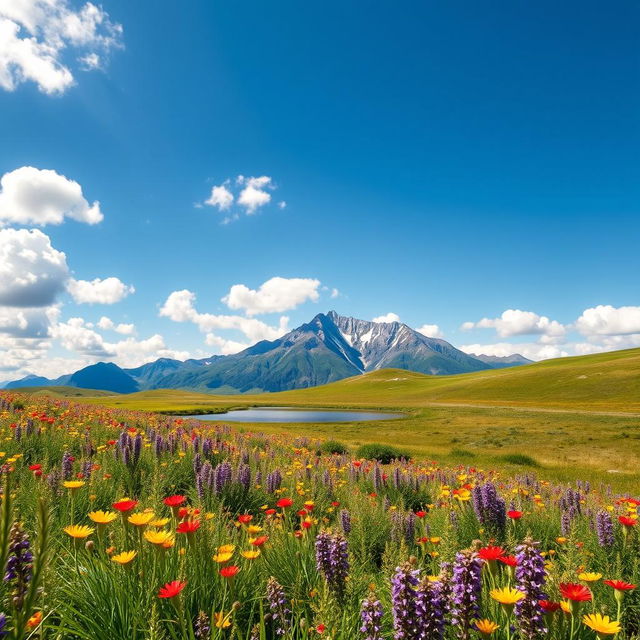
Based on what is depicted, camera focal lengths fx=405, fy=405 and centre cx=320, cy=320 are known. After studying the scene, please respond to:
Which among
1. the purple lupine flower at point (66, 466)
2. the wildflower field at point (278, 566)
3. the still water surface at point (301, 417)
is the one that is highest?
the purple lupine flower at point (66, 466)

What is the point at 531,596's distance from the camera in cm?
274

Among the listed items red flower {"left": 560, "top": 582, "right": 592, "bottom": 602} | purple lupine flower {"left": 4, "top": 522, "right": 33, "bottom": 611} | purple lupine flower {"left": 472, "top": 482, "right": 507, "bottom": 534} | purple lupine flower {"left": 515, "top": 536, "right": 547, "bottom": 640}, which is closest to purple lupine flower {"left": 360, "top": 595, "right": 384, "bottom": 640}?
purple lupine flower {"left": 515, "top": 536, "right": 547, "bottom": 640}

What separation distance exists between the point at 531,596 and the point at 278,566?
2731 millimetres

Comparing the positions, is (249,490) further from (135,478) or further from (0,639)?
(0,639)

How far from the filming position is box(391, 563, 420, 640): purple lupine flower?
8.13 feet

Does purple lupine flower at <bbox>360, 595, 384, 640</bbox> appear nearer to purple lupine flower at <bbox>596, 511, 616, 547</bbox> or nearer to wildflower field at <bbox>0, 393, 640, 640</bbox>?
wildflower field at <bbox>0, 393, 640, 640</bbox>

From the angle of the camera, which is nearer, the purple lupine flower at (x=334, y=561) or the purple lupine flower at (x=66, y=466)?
the purple lupine flower at (x=334, y=561)

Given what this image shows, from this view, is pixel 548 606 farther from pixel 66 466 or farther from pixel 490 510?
pixel 66 466

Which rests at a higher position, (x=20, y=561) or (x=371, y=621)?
(x=20, y=561)

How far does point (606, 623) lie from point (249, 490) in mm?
7017

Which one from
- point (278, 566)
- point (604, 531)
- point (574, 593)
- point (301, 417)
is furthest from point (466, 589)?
point (301, 417)

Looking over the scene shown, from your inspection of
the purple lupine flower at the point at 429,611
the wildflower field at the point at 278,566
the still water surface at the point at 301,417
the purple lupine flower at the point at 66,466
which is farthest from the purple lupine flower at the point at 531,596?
the still water surface at the point at 301,417

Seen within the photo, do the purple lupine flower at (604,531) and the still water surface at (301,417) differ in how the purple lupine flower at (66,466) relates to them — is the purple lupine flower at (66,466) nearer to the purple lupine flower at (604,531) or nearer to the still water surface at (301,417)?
the purple lupine flower at (604,531)

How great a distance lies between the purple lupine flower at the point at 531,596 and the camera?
2693 mm
